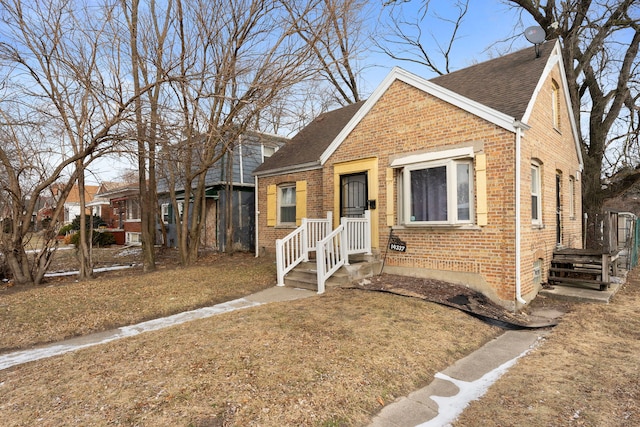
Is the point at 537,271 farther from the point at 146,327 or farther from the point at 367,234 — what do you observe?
the point at 146,327

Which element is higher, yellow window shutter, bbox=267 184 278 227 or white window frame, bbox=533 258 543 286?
yellow window shutter, bbox=267 184 278 227

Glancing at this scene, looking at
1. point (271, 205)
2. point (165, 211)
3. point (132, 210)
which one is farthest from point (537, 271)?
point (132, 210)

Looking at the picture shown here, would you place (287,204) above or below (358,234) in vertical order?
above

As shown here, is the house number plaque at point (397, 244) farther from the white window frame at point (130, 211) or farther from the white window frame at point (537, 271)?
the white window frame at point (130, 211)

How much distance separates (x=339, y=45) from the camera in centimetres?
891

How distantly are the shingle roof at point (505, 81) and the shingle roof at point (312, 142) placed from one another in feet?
12.8

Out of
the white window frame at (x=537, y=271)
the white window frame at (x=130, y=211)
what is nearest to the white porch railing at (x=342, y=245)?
the white window frame at (x=537, y=271)

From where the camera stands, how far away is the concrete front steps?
7691 mm

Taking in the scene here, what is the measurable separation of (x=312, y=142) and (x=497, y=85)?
611 cm

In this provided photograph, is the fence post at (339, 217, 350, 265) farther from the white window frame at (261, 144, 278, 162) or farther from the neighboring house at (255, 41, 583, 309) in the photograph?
the white window frame at (261, 144, 278, 162)

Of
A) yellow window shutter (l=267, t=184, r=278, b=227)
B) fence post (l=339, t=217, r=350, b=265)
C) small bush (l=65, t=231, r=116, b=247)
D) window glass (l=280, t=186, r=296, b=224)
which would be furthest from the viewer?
small bush (l=65, t=231, r=116, b=247)

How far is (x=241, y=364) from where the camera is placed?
143 inches

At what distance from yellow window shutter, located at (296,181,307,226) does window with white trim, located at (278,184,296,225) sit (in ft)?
1.80

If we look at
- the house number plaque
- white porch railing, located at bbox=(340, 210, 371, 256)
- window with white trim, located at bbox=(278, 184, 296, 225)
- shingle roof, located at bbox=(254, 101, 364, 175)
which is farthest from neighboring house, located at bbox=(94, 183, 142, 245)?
the house number plaque
